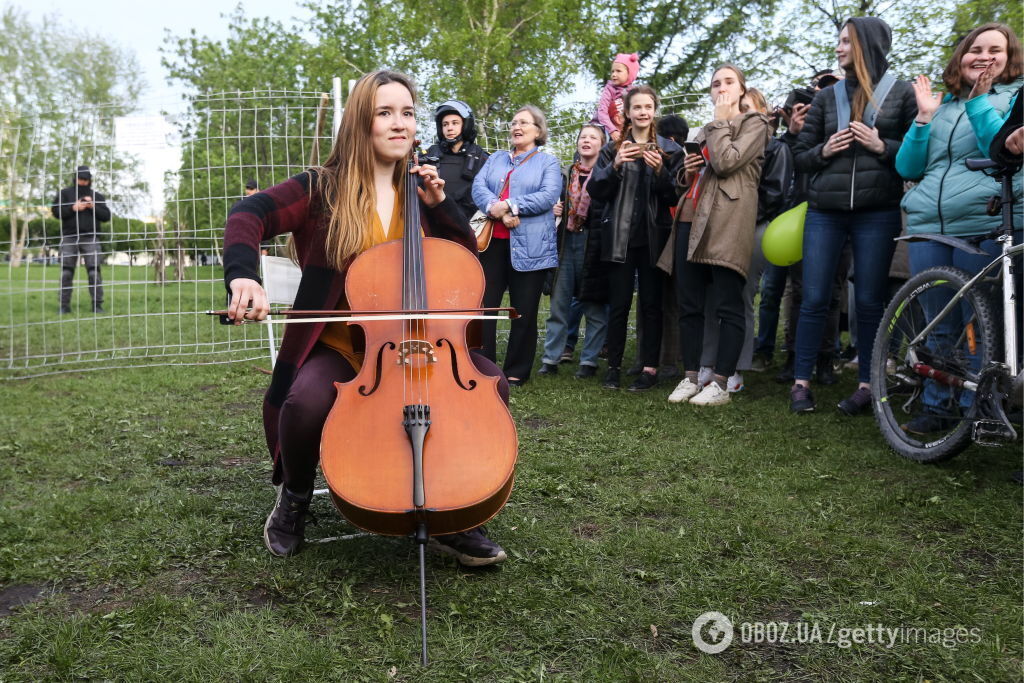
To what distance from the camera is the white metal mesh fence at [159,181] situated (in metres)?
6.82

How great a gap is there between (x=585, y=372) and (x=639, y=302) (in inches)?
26.1

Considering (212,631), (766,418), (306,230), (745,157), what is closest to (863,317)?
(766,418)

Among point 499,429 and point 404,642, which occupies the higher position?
point 499,429

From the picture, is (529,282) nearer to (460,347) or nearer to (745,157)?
(745,157)

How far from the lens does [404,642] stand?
2127mm

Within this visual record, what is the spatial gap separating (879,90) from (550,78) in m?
14.9

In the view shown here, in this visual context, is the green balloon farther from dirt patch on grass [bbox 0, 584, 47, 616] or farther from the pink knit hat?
dirt patch on grass [bbox 0, 584, 47, 616]

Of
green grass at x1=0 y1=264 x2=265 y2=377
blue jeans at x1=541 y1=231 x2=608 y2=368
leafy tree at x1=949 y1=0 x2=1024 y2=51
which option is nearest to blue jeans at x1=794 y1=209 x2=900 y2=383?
blue jeans at x1=541 y1=231 x2=608 y2=368

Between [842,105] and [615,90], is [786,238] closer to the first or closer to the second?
[842,105]

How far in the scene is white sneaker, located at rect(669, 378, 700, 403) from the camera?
5.07m

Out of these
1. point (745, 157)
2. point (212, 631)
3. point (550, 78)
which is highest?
point (550, 78)

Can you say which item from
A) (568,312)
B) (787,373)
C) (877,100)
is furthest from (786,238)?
(568,312)

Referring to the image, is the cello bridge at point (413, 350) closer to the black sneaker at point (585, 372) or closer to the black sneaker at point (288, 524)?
the black sneaker at point (288, 524)

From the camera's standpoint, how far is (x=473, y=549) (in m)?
2.56
